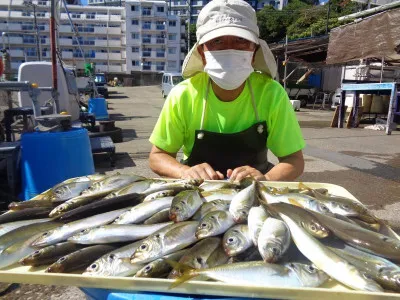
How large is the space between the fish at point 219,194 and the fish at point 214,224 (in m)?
0.24

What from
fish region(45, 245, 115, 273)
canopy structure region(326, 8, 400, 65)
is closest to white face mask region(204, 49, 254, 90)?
fish region(45, 245, 115, 273)

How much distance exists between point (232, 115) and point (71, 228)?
1.60m

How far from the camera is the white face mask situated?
2482mm

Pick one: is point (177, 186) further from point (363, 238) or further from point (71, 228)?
point (363, 238)

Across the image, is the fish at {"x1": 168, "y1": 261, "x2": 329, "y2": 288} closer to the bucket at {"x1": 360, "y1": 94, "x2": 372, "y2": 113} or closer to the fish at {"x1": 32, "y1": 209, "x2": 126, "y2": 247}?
the fish at {"x1": 32, "y1": 209, "x2": 126, "y2": 247}

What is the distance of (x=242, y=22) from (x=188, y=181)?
1222 millimetres

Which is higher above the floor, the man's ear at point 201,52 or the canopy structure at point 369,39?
the canopy structure at point 369,39

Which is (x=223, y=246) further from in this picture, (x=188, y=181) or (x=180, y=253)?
(x=188, y=181)

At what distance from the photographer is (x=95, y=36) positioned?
77.8 m

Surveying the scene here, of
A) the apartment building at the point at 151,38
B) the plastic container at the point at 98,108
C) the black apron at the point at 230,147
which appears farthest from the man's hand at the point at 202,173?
the apartment building at the point at 151,38

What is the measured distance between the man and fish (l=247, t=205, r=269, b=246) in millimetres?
952

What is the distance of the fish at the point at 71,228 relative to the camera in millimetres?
1464

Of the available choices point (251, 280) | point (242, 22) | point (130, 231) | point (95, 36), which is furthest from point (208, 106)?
point (95, 36)

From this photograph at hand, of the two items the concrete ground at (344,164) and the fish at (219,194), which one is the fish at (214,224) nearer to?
the fish at (219,194)
